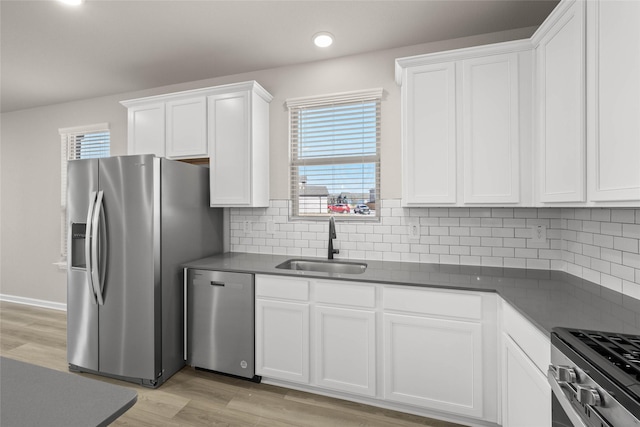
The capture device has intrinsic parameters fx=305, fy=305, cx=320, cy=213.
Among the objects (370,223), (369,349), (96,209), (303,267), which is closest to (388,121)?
(370,223)

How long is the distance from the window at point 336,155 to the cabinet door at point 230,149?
0.46m

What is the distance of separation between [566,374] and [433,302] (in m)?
0.93

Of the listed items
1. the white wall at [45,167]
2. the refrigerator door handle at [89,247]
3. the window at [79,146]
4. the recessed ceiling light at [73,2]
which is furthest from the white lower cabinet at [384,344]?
the window at [79,146]

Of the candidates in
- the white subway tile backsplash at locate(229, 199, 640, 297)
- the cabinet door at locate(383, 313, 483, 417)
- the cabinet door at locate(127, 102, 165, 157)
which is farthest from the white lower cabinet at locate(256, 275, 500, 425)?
the cabinet door at locate(127, 102, 165, 157)

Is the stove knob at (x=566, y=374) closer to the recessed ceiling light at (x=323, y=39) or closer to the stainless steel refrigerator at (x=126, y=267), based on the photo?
the stainless steel refrigerator at (x=126, y=267)

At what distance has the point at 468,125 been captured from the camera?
7.00 ft

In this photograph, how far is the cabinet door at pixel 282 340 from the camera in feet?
7.27

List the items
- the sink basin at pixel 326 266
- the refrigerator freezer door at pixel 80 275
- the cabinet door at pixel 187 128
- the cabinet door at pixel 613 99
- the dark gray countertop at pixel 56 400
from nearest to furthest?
the dark gray countertop at pixel 56 400 < the cabinet door at pixel 613 99 < the refrigerator freezer door at pixel 80 275 < the sink basin at pixel 326 266 < the cabinet door at pixel 187 128

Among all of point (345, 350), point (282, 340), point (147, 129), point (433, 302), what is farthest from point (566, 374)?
point (147, 129)

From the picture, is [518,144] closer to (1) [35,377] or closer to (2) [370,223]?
(2) [370,223]

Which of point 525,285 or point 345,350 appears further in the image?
point 345,350

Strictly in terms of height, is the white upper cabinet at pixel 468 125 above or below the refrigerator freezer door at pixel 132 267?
above

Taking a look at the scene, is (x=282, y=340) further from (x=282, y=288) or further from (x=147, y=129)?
(x=147, y=129)

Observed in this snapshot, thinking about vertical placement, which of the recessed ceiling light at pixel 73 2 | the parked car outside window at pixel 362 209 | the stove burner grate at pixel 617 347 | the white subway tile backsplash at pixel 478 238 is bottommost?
the stove burner grate at pixel 617 347
